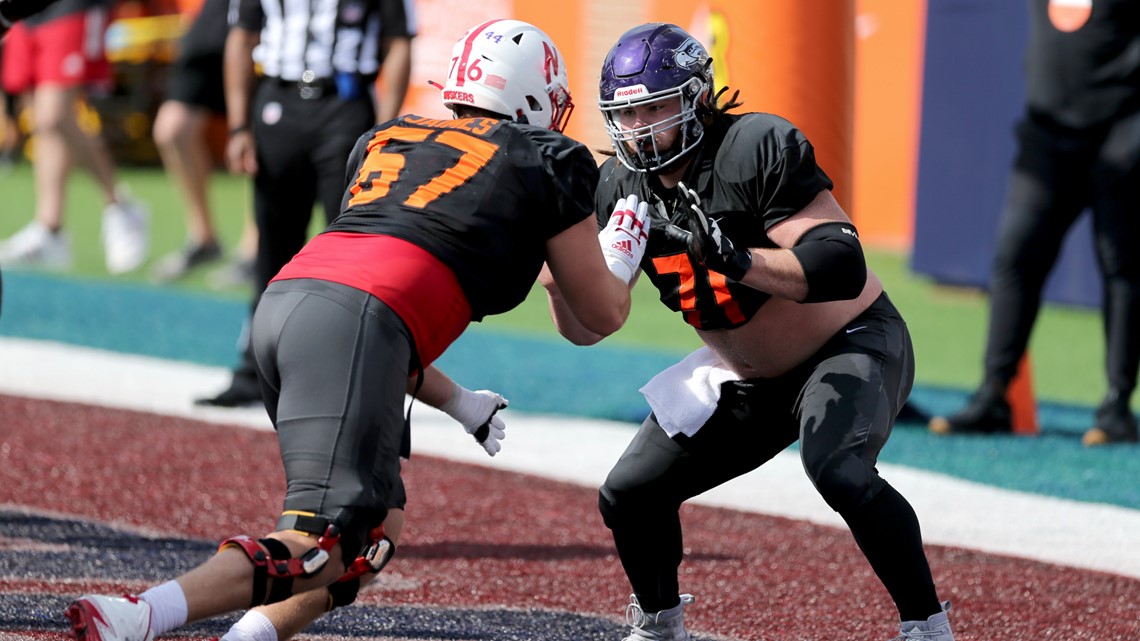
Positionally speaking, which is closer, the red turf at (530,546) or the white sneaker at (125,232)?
the red turf at (530,546)

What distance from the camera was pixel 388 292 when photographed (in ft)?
10.2

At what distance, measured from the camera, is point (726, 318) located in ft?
12.1

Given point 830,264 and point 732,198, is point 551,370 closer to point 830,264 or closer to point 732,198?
point 732,198

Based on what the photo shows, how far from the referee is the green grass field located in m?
2.58

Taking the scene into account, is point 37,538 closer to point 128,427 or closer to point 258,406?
point 128,427

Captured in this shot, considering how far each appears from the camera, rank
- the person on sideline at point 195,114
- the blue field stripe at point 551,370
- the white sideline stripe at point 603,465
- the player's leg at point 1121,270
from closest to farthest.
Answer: the white sideline stripe at point 603,465, the blue field stripe at point 551,370, the player's leg at point 1121,270, the person on sideline at point 195,114

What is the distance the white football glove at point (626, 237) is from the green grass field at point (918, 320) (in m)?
4.47

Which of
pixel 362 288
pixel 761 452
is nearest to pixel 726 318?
pixel 761 452

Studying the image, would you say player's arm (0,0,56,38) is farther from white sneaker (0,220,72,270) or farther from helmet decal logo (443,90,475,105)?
white sneaker (0,220,72,270)

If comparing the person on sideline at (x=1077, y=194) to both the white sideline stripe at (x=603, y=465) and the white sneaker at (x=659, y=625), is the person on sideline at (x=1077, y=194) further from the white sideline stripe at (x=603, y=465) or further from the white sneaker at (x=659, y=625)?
the white sneaker at (x=659, y=625)

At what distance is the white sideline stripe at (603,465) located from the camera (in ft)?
16.8

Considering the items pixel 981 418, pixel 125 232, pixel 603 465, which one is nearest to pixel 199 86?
pixel 125 232

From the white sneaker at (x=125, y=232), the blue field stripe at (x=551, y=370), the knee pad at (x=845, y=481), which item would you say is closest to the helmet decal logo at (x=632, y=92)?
the knee pad at (x=845, y=481)

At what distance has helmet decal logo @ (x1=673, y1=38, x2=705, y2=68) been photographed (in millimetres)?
3666
